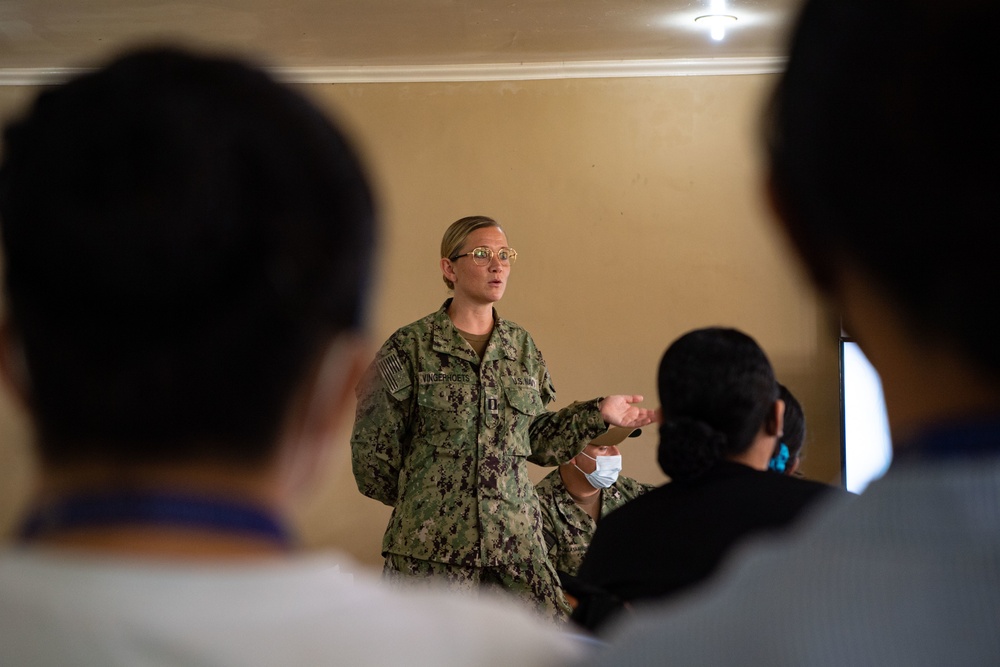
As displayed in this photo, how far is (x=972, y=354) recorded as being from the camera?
483mm

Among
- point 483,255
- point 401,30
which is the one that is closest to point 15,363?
point 483,255

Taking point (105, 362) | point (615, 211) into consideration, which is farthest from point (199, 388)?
point (615, 211)

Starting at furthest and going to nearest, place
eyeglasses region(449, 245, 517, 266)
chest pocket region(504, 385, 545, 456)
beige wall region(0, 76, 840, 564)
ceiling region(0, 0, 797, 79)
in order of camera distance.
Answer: beige wall region(0, 76, 840, 564), ceiling region(0, 0, 797, 79), eyeglasses region(449, 245, 517, 266), chest pocket region(504, 385, 545, 456)

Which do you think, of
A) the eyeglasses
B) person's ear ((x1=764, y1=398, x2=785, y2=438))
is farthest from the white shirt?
the eyeglasses

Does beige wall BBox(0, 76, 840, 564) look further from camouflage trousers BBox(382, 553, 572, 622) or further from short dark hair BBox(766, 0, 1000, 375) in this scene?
short dark hair BBox(766, 0, 1000, 375)

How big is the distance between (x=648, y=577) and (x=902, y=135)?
1289 millimetres

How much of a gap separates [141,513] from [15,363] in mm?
118

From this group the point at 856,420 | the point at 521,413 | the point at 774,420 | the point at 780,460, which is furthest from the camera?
the point at 856,420

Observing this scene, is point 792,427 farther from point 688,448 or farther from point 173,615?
point 173,615

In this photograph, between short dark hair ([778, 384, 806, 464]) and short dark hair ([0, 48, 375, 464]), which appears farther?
short dark hair ([778, 384, 806, 464])

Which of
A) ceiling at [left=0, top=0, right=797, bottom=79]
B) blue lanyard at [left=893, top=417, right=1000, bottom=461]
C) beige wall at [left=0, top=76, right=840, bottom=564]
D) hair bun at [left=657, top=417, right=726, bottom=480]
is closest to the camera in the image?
blue lanyard at [left=893, top=417, right=1000, bottom=461]

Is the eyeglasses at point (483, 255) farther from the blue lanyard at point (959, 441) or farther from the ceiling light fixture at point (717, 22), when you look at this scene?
the blue lanyard at point (959, 441)

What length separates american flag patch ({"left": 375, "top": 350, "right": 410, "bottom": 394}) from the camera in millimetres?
3203

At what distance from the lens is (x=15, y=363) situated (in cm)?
54
